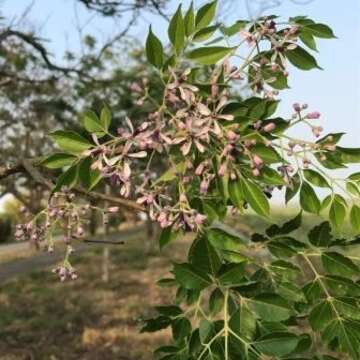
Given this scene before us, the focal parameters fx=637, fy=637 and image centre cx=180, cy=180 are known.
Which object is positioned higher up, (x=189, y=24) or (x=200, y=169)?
(x=189, y=24)

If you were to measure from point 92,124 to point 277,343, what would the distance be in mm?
551

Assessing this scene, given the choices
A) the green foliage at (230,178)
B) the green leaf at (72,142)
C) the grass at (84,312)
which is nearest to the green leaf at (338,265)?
the green foliage at (230,178)

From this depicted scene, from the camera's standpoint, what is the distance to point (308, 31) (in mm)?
1421

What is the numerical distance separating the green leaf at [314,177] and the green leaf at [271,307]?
270mm

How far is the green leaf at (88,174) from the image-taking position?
123cm

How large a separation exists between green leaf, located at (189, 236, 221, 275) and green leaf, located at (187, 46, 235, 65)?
365mm

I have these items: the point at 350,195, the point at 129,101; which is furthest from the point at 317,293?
the point at 129,101

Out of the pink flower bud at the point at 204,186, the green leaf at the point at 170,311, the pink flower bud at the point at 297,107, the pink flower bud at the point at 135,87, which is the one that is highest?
the pink flower bud at the point at 135,87

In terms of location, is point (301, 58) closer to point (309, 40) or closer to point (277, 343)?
point (309, 40)

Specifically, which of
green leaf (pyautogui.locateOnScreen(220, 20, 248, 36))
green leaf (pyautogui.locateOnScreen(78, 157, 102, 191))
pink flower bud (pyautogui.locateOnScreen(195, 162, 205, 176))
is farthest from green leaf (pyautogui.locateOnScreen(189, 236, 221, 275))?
green leaf (pyautogui.locateOnScreen(220, 20, 248, 36))

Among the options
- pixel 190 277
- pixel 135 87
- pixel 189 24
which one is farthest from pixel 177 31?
pixel 190 277

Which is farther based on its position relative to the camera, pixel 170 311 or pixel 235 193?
pixel 170 311

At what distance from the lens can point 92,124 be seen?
125 centimetres

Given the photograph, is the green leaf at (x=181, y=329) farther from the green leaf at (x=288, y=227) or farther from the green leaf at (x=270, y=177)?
the green leaf at (x=270, y=177)
